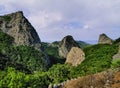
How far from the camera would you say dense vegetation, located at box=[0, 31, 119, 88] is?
86.1 m

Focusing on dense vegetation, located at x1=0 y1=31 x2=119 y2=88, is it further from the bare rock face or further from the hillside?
the bare rock face

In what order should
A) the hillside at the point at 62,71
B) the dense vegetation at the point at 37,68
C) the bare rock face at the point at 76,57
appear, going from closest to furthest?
the hillside at the point at 62,71 → the dense vegetation at the point at 37,68 → the bare rock face at the point at 76,57

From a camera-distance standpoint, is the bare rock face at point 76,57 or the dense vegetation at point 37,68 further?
the bare rock face at point 76,57

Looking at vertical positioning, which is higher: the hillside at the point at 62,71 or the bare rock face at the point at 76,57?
the bare rock face at the point at 76,57

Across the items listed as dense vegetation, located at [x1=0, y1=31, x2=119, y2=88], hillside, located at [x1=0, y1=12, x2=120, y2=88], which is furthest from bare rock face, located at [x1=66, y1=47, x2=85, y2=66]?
dense vegetation, located at [x1=0, y1=31, x2=119, y2=88]

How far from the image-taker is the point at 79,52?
177 meters

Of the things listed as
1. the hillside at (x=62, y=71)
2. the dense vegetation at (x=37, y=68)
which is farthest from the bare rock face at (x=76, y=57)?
the dense vegetation at (x=37, y=68)

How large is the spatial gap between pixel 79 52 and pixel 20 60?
31.7 metres

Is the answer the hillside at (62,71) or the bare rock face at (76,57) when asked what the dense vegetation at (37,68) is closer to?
the hillside at (62,71)

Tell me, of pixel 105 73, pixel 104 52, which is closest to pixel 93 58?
pixel 104 52

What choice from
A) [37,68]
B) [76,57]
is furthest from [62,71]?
[37,68]

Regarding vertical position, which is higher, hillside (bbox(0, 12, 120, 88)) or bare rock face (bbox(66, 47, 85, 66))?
bare rock face (bbox(66, 47, 85, 66))

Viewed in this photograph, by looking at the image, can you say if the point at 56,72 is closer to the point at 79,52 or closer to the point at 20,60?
the point at 79,52

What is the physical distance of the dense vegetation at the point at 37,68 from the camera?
86081 millimetres
